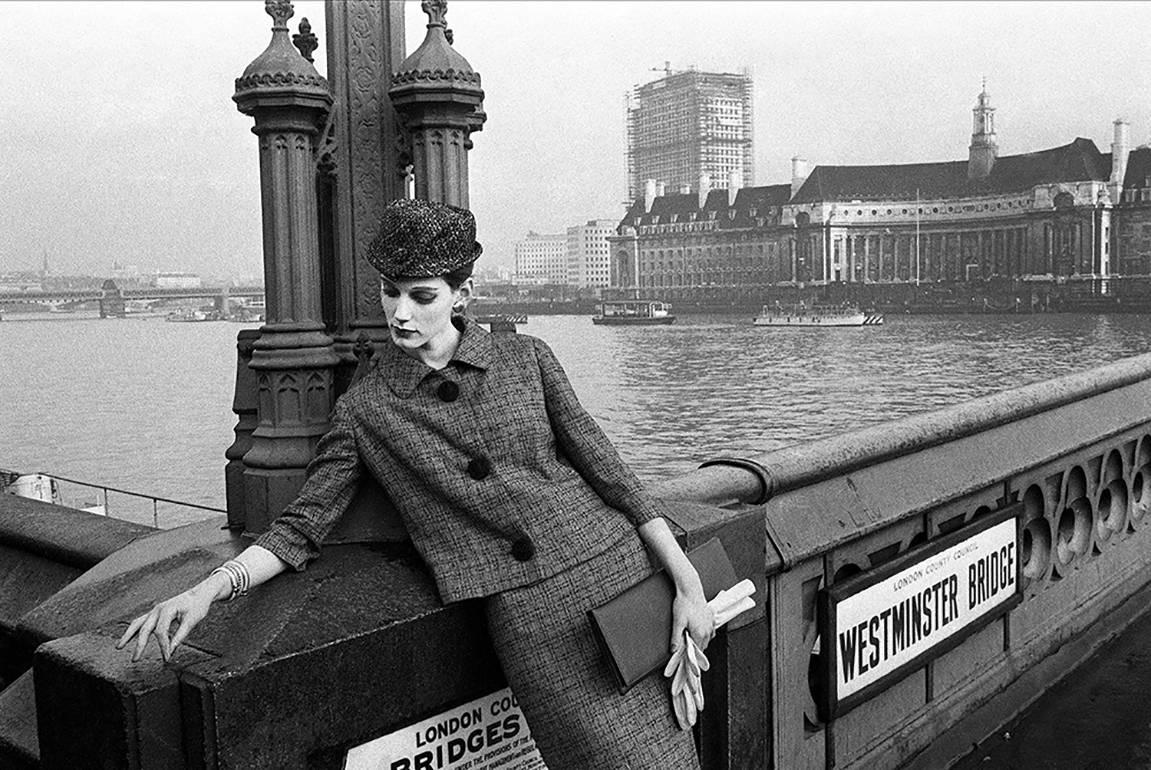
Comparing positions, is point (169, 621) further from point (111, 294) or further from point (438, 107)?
point (111, 294)

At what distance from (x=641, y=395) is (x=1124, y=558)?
61.6 ft

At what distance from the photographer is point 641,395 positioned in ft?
77.4

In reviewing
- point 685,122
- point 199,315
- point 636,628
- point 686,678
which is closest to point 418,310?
point 636,628

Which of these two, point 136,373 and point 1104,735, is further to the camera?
point 136,373

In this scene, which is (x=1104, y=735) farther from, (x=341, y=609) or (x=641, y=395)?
(x=641, y=395)

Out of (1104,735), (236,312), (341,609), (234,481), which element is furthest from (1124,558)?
(236,312)

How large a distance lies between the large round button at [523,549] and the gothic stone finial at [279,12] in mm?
1757

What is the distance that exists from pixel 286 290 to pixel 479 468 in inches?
54.6

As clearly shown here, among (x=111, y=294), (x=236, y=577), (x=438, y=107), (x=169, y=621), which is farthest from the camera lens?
(x=111, y=294)

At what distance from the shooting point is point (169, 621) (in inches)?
62.6

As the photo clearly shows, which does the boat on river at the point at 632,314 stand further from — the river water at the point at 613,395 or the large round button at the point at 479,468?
the large round button at the point at 479,468

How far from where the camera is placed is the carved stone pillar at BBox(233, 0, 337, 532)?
9.84ft

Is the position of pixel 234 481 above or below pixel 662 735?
above

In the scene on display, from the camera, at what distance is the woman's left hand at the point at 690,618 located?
191 cm
